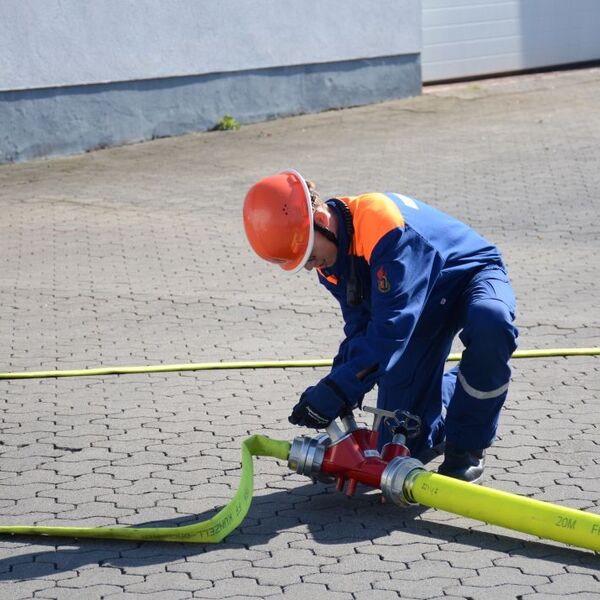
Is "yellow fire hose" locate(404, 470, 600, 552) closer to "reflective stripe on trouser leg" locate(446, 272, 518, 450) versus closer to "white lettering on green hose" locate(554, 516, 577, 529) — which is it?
"white lettering on green hose" locate(554, 516, 577, 529)

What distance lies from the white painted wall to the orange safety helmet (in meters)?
9.22

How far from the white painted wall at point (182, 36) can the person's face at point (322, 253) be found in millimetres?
9276

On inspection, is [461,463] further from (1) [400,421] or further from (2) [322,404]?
(2) [322,404]

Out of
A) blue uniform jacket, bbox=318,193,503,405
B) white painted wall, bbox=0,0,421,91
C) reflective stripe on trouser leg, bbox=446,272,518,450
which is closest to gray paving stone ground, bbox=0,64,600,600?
reflective stripe on trouser leg, bbox=446,272,518,450

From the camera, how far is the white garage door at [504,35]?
1725cm

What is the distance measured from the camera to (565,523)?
450cm

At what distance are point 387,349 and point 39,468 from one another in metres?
1.97

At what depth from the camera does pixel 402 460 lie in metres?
4.97

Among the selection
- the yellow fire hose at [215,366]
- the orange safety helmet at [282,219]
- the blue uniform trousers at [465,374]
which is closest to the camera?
the orange safety helmet at [282,219]

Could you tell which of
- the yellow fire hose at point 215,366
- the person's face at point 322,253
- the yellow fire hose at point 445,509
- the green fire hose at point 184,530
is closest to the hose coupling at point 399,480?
the yellow fire hose at point 445,509

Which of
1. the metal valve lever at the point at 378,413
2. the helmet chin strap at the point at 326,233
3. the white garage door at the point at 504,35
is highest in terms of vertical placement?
the helmet chin strap at the point at 326,233

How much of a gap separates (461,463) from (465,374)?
43 centimetres

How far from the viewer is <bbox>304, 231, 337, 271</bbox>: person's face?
502 centimetres

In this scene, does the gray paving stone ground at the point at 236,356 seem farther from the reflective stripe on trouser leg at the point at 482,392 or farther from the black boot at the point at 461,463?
the reflective stripe on trouser leg at the point at 482,392
